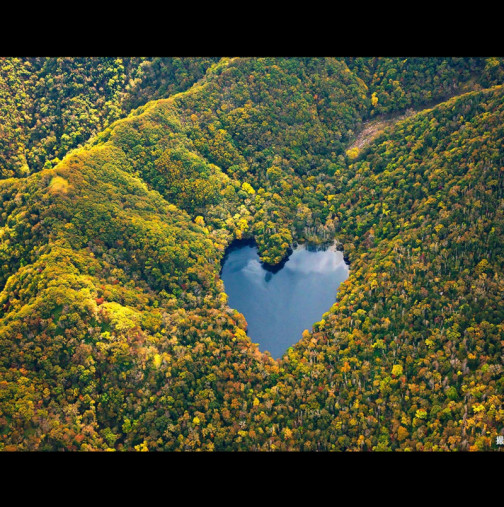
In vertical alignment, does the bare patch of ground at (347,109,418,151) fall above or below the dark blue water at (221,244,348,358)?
above

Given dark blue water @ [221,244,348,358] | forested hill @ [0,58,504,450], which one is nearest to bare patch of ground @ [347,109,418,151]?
forested hill @ [0,58,504,450]

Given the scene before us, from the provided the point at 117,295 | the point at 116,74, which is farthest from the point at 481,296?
the point at 116,74

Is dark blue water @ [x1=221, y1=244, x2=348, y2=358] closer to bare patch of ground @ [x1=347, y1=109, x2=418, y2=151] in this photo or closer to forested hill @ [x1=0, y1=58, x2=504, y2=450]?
forested hill @ [x1=0, y1=58, x2=504, y2=450]

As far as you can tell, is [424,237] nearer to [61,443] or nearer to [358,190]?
[358,190]

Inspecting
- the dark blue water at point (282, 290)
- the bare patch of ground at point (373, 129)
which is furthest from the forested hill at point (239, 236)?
the dark blue water at point (282, 290)

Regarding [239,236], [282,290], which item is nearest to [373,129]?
[239,236]
